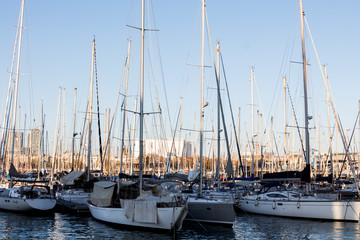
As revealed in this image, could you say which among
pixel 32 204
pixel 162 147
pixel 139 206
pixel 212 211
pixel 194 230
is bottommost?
pixel 194 230

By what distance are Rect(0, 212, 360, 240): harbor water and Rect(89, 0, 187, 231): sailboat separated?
2.14 feet

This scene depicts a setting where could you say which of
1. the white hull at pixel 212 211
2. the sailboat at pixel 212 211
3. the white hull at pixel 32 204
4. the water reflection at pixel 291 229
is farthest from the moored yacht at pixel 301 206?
the white hull at pixel 32 204

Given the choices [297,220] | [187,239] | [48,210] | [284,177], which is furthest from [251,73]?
[187,239]

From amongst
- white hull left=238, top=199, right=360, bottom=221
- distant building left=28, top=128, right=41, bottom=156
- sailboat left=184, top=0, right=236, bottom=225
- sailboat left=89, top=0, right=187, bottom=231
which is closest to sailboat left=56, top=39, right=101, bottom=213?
A: sailboat left=89, top=0, right=187, bottom=231

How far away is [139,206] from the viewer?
2659cm

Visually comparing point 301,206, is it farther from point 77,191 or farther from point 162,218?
point 77,191

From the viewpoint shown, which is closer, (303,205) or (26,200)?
(303,205)

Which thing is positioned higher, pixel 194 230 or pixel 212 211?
pixel 212 211

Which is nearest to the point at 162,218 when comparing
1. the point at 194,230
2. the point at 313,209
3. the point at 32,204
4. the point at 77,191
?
the point at 194,230

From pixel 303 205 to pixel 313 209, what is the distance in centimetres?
82

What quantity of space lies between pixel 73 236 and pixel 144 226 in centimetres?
440

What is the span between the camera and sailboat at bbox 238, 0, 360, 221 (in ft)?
104

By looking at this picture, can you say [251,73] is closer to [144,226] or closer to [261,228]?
[261,228]

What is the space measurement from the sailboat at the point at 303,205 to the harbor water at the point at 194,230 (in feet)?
2.10
